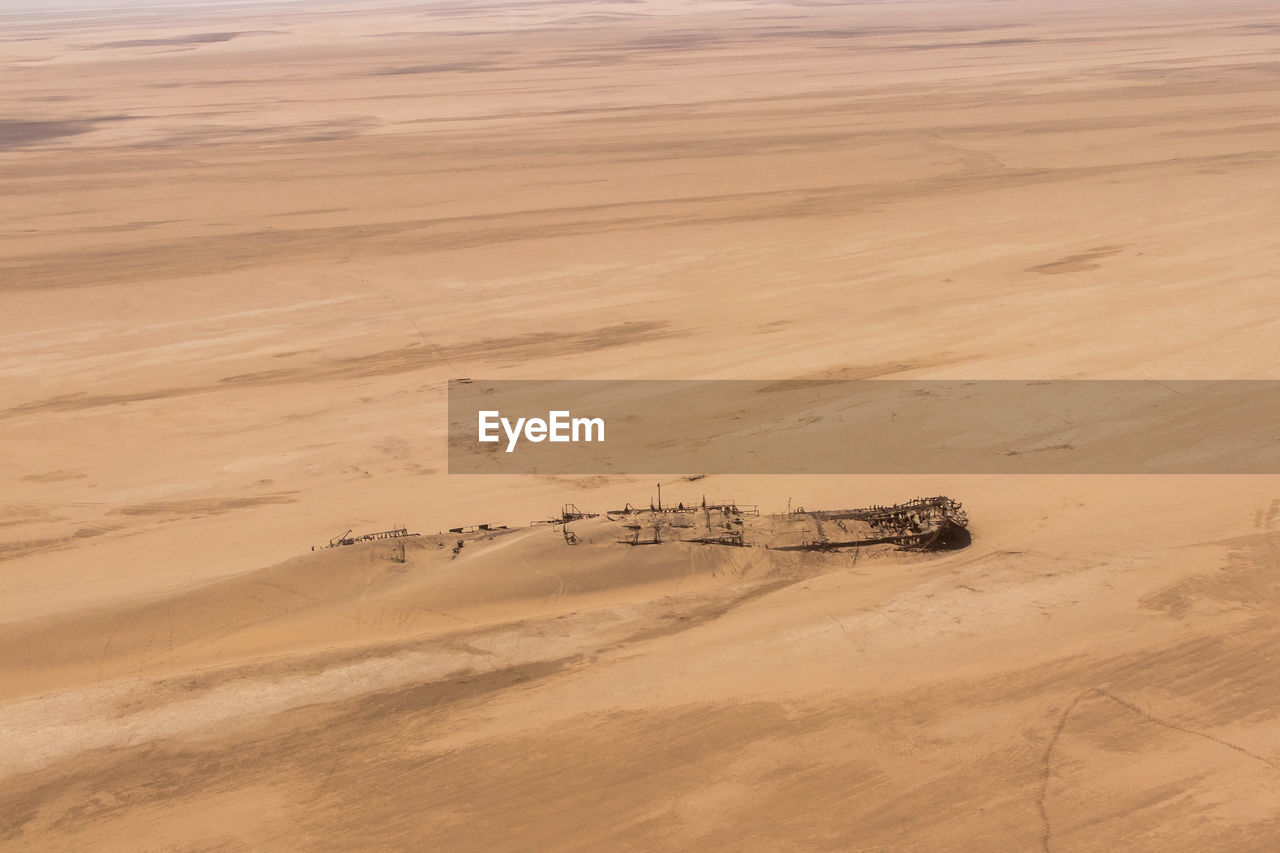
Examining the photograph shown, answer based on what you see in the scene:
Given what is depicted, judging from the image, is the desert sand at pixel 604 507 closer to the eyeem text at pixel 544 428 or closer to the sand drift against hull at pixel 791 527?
the sand drift against hull at pixel 791 527

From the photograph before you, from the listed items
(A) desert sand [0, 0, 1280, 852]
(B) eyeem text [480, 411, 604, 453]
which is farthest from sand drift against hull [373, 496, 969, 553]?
(B) eyeem text [480, 411, 604, 453]

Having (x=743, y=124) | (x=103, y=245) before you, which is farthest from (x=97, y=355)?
(x=743, y=124)
